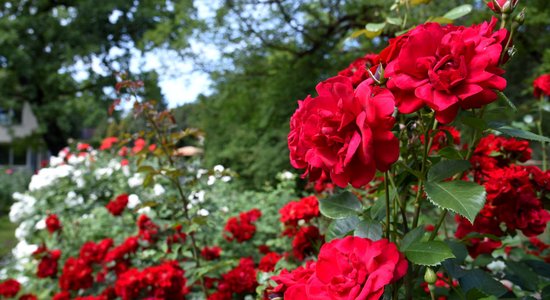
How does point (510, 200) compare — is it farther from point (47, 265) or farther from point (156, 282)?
point (47, 265)

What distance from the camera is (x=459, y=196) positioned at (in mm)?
730

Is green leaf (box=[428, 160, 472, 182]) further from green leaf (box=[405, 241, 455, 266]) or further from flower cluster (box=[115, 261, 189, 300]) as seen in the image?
flower cluster (box=[115, 261, 189, 300])

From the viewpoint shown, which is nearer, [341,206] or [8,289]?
[341,206]

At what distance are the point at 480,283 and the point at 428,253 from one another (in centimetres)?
29

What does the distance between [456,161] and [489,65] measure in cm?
20

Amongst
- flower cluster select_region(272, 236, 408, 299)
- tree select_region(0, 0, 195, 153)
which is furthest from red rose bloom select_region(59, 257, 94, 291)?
tree select_region(0, 0, 195, 153)

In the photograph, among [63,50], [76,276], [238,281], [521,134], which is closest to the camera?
[521,134]

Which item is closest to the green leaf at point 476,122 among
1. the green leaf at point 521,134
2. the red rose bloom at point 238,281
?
the green leaf at point 521,134

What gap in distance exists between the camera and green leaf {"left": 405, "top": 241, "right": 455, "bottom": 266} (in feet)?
2.39

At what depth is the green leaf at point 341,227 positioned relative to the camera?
0.96 meters

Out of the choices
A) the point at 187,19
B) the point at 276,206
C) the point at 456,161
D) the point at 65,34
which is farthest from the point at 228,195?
the point at 65,34

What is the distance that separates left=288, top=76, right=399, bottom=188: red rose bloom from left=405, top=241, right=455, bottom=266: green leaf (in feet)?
0.60

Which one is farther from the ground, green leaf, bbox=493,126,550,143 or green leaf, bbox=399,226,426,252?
green leaf, bbox=493,126,550,143

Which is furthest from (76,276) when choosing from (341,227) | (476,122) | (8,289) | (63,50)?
(63,50)
